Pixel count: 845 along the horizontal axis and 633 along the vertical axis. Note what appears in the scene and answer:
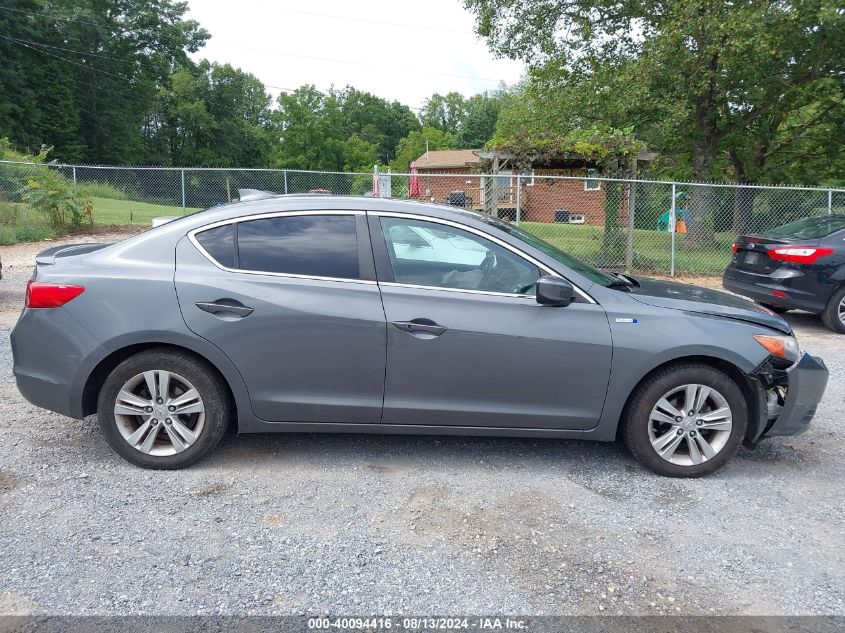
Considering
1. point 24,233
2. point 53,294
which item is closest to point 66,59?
point 24,233

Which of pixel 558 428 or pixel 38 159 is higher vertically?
pixel 38 159

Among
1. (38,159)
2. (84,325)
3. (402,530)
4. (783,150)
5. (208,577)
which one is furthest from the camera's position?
(783,150)

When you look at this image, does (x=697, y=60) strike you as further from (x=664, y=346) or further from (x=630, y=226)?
(x=664, y=346)

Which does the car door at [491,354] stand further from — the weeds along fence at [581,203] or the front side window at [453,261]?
the weeds along fence at [581,203]

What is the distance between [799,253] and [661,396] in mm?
5575

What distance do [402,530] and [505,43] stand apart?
1840 centimetres

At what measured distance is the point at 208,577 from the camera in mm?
2844

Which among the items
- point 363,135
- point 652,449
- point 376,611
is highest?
point 363,135

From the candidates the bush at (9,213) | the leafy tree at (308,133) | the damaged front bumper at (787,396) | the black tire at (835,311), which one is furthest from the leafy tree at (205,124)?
the damaged front bumper at (787,396)

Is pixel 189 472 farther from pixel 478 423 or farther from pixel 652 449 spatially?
pixel 652 449

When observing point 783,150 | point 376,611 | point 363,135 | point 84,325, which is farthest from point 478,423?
point 363,135

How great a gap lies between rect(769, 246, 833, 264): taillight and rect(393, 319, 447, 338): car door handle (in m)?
6.36

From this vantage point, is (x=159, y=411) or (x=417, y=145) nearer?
(x=159, y=411)

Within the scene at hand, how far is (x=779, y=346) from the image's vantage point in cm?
390
